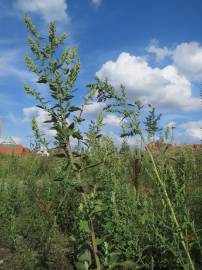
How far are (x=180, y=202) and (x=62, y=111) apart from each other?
42.5 inches

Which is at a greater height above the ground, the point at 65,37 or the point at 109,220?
the point at 65,37

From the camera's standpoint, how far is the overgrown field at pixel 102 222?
3.26 m

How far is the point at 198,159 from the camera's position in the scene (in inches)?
378

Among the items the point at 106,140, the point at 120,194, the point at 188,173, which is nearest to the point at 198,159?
the point at 188,173

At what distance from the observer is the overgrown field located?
326 centimetres

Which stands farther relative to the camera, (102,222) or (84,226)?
(102,222)

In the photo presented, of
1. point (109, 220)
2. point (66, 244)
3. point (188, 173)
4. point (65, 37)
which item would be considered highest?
point (65, 37)

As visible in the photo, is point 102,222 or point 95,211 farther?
point 102,222

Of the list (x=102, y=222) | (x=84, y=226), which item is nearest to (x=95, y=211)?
(x=84, y=226)

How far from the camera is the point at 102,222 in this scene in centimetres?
449

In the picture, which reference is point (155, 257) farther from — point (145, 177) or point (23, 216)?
point (145, 177)

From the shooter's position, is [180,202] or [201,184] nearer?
[180,202]

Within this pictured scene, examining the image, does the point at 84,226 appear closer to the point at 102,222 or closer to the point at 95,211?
the point at 95,211

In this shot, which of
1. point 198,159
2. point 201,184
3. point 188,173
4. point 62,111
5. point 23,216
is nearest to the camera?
point 62,111
